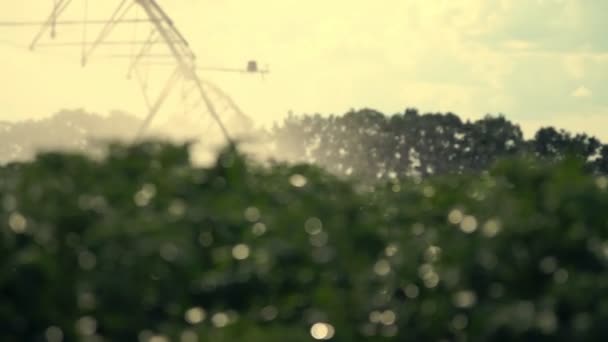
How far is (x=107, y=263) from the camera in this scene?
759 centimetres

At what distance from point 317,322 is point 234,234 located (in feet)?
3.93

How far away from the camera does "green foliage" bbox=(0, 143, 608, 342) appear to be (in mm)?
7281

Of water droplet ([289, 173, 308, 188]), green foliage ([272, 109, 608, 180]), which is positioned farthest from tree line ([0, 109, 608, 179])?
water droplet ([289, 173, 308, 188])

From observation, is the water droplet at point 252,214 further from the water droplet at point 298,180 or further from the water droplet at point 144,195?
the water droplet at point 298,180

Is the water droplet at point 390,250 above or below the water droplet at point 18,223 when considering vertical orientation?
above

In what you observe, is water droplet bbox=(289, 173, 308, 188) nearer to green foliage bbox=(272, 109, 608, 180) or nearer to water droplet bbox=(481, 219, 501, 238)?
water droplet bbox=(481, 219, 501, 238)

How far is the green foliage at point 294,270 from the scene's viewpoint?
23.9 ft

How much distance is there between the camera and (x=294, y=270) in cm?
789

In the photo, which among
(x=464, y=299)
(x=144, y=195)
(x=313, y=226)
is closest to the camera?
(x=464, y=299)

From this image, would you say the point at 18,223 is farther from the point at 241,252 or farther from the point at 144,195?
the point at 241,252

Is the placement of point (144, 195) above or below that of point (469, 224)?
above

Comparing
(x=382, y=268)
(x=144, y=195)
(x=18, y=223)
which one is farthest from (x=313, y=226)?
(x=18, y=223)

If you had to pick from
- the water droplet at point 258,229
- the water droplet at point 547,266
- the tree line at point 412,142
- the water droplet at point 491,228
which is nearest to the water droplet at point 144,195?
the water droplet at point 258,229

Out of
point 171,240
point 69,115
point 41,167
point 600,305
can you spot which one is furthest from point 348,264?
point 69,115
